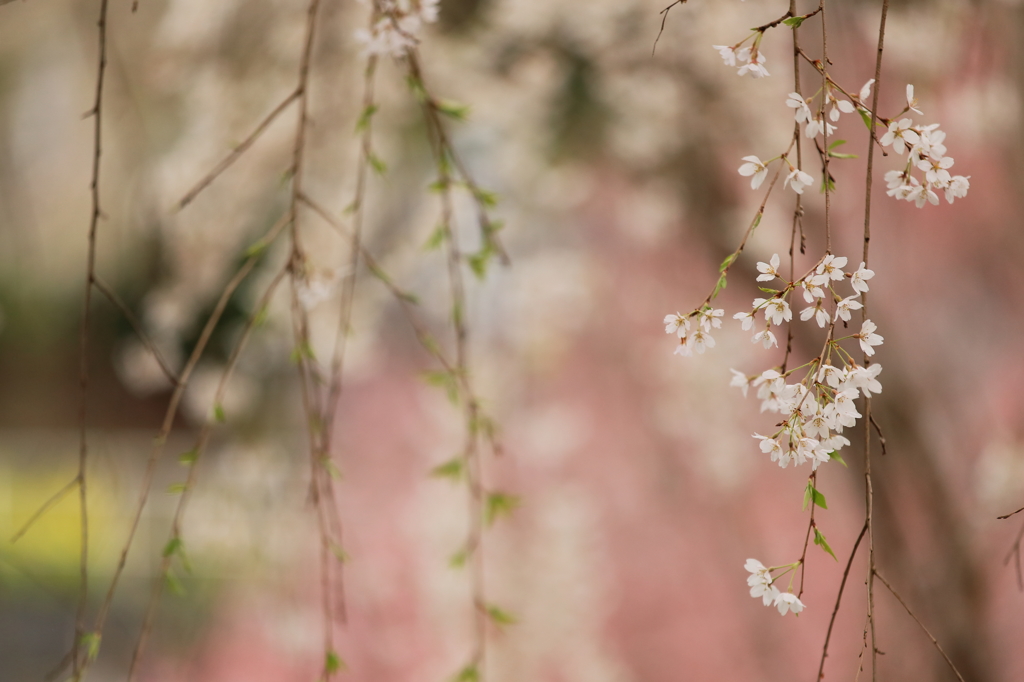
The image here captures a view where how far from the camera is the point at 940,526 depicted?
1229mm

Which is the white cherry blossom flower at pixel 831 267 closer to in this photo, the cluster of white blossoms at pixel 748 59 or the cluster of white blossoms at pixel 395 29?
the cluster of white blossoms at pixel 748 59

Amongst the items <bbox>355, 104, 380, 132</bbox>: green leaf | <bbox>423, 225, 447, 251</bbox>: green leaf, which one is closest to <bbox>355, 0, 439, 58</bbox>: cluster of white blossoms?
<bbox>355, 104, 380, 132</bbox>: green leaf

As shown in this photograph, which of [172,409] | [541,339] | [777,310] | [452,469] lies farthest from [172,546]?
[541,339]

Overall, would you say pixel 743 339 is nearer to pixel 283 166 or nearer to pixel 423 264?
pixel 423 264

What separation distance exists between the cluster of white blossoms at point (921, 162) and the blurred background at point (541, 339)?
2.90 feet

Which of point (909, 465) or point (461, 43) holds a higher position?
point (461, 43)

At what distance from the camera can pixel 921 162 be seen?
40 centimetres

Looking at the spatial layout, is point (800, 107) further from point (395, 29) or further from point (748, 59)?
point (395, 29)

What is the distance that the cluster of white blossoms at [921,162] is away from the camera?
0.40 metres

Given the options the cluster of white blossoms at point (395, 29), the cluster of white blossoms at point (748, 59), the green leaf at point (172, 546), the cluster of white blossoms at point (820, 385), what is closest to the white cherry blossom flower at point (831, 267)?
the cluster of white blossoms at point (820, 385)

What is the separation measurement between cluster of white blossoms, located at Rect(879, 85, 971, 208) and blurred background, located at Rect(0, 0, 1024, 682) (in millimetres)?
883

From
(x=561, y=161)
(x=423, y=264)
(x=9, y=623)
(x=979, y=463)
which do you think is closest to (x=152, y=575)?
(x=9, y=623)

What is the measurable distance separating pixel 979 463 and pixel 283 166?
145 cm

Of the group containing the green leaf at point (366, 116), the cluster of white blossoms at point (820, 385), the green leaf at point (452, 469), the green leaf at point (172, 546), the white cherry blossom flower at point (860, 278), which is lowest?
the green leaf at point (172, 546)
